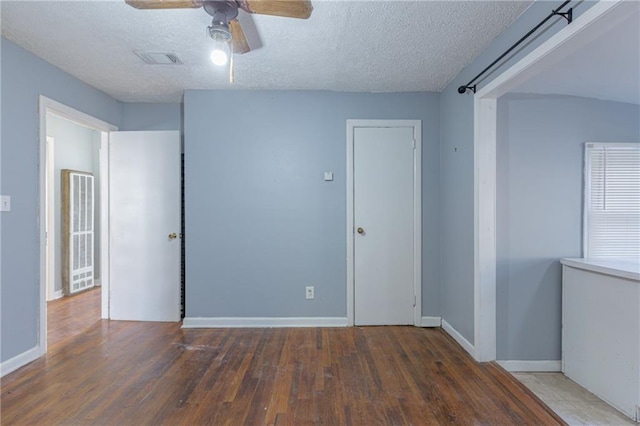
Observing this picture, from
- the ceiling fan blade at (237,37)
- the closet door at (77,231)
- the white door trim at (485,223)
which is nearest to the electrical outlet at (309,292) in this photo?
the white door trim at (485,223)

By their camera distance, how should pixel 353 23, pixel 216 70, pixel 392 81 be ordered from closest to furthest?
pixel 353 23 → pixel 216 70 → pixel 392 81

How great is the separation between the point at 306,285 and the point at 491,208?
73.5 inches

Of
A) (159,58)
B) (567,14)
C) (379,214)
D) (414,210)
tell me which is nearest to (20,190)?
(159,58)

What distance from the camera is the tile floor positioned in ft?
6.26

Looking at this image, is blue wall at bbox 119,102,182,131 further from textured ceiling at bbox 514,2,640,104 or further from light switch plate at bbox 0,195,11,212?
textured ceiling at bbox 514,2,640,104

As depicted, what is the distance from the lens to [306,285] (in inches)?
125

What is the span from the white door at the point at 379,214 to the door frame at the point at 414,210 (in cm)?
3

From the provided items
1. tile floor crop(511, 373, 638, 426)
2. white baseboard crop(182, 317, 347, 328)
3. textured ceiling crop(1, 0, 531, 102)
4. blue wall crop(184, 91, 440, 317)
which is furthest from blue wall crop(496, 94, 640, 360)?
white baseboard crop(182, 317, 347, 328)

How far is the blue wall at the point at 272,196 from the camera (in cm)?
318

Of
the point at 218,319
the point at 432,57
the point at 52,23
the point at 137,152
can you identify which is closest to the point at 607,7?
the point at 432,57

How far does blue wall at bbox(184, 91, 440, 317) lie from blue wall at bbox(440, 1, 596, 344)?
0.24 metres

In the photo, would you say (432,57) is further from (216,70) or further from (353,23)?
(216,70)

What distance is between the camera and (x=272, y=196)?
126 inches

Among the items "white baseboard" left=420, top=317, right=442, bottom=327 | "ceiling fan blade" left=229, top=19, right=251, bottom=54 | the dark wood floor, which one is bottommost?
the dark wood floor
